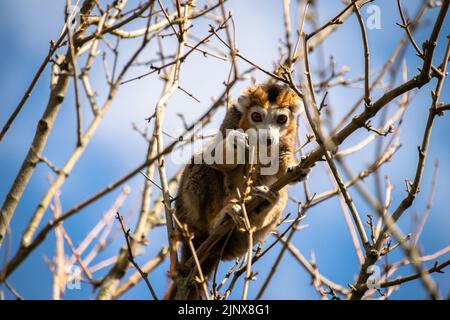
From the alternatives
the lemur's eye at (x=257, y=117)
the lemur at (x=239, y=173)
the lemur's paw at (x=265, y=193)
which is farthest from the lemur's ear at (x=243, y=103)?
the lemur's paw at (x=265, y=193)

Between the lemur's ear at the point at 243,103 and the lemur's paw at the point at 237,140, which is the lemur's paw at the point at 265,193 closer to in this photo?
the lemur's paw at the point at 237,140

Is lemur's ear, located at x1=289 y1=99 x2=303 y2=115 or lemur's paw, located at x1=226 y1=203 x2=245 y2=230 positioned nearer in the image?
lemur's paw, located at x1=226 y1=203 x2=245 y2=230

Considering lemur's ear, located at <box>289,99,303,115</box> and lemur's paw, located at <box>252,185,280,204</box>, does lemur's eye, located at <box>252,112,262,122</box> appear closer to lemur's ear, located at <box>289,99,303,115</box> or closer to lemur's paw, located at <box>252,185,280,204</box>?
lemur's ear, located at <box>289,99,303,115</box>

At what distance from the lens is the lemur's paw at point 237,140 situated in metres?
6.27

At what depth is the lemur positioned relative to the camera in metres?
6.43

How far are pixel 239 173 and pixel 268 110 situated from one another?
95cm

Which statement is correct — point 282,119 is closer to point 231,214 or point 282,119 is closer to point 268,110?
point 268,110

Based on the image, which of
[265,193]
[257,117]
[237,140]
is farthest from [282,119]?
[265,193]

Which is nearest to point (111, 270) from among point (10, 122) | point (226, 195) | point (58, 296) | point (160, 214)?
point (160, 214)

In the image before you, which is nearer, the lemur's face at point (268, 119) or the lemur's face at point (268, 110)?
the lemur's face at point (268, 119)

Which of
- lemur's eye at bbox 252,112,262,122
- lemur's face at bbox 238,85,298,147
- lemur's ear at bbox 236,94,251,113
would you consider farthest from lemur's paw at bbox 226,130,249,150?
lemur's ear at bbox 236,94,251,113

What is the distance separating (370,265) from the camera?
416 centimetres
